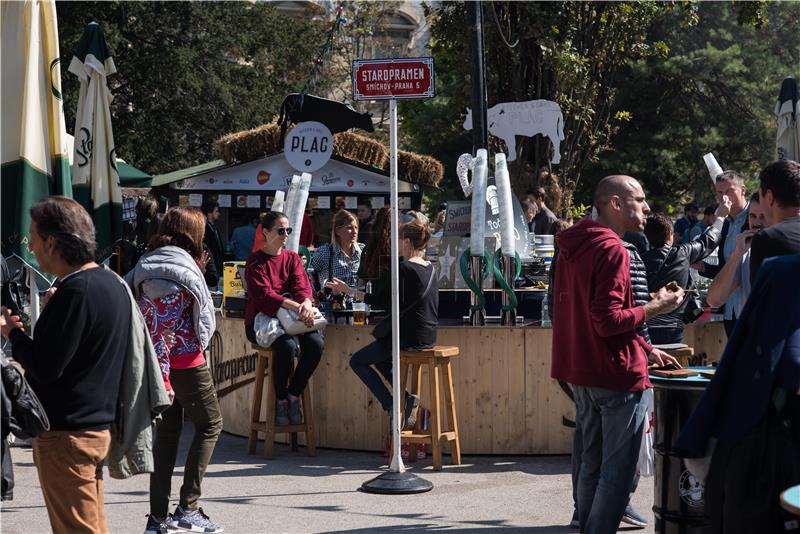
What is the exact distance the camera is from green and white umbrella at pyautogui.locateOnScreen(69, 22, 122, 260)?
27.9 ft

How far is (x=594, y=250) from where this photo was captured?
5.52 meters

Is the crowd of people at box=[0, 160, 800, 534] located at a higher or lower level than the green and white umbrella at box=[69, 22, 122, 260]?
lower

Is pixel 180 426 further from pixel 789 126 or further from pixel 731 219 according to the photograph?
pixel 789 126

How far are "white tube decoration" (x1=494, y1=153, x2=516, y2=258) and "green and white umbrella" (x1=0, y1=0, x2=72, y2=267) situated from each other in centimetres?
330

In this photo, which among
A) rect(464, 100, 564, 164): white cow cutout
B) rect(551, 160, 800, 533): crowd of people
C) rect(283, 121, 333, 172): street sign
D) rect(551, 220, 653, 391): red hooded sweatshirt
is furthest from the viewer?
rect(283, 121, 333, 172): street sign

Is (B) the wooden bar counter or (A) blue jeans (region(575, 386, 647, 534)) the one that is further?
(B) the wooden bar counter

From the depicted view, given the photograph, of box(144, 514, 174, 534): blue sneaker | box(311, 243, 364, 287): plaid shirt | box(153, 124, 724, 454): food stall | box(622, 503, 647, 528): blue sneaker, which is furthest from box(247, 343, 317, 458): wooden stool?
box(622, 503, 647, 528): blue sneaker

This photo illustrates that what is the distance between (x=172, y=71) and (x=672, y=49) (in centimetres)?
1449

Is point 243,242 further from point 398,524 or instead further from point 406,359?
point 398,524

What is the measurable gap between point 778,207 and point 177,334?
3246 mm

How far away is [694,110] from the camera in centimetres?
3481

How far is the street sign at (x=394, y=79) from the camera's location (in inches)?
301

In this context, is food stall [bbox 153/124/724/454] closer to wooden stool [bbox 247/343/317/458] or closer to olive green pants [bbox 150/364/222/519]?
wooden stool [bbox 247/343/317/458]

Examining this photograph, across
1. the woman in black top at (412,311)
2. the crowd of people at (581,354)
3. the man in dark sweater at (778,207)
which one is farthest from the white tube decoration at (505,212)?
the man in dark sweater at (778,207)
